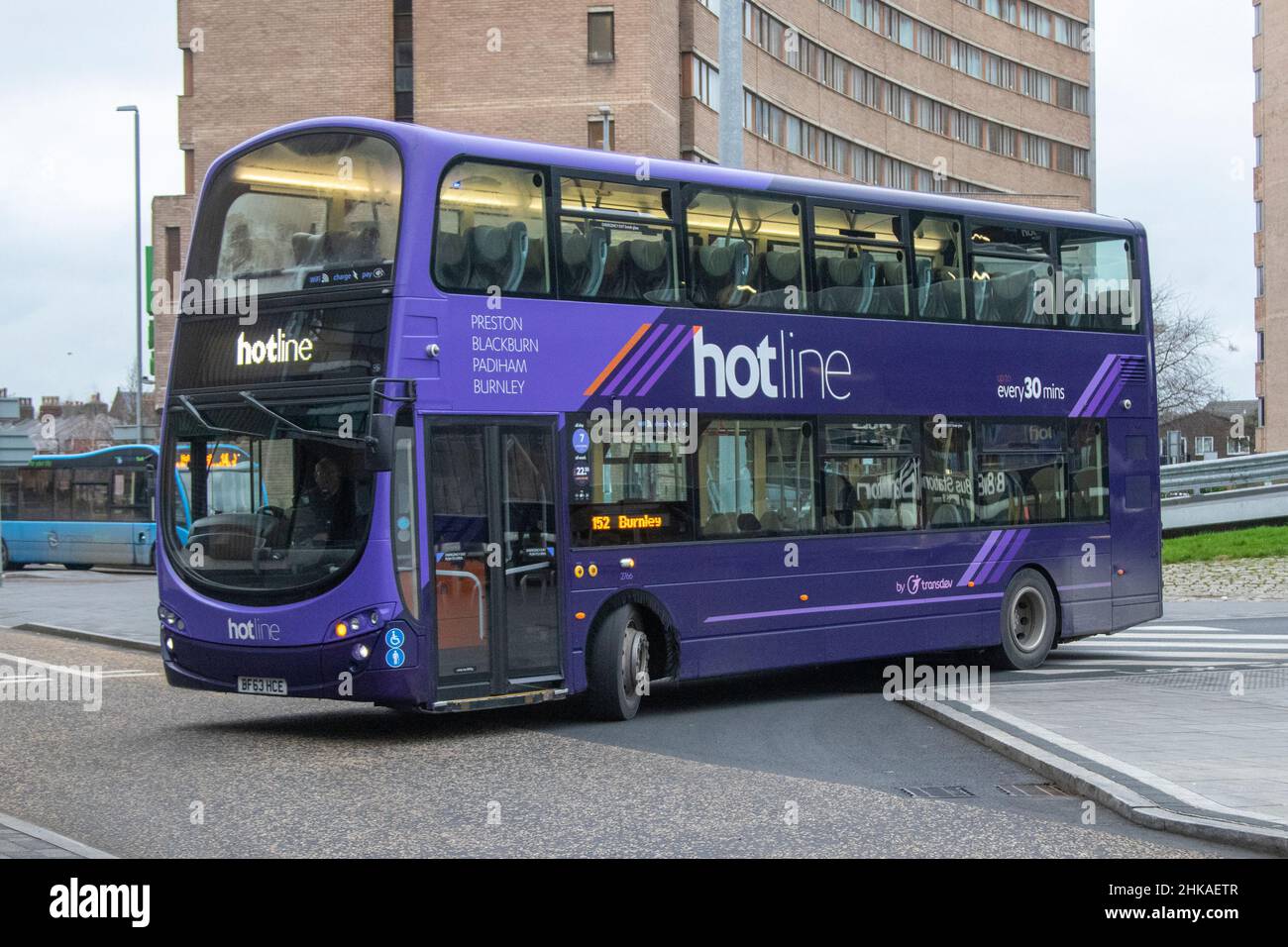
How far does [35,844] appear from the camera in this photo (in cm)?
823

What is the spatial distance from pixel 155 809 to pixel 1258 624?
1728 cm

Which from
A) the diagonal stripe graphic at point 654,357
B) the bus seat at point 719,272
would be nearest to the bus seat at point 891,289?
Answer: the bus seat at point 719,272

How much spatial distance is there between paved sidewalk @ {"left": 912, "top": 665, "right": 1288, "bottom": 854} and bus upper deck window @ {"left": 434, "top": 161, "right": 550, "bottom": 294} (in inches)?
183

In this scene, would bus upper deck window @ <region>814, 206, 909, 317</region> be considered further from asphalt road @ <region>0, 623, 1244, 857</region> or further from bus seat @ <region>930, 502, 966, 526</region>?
asphalt road @ <region>0, 623, 1244, 857</region>

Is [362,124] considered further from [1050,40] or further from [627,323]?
[1050,40]

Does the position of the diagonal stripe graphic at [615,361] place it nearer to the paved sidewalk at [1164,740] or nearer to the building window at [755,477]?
the building window at [755,477]

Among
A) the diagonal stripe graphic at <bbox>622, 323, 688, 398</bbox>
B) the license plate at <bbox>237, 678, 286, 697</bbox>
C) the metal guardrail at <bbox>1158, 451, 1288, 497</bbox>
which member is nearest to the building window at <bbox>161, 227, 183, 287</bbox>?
the metal guardrail at <bbox>1158, 451, 1288, 497</bbox>

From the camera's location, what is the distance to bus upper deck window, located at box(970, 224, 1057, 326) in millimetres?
16891

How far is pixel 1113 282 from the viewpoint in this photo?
18.5 meters

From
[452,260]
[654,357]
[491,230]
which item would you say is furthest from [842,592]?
[452,260]

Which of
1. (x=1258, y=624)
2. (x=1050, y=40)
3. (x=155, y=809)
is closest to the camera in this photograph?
(x=155, y=809)

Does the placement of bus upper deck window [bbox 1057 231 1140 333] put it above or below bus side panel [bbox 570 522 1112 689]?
above

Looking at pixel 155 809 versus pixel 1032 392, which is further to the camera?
pixel 1032 392

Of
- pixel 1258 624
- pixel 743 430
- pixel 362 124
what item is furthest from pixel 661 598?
pixel 1258 624
